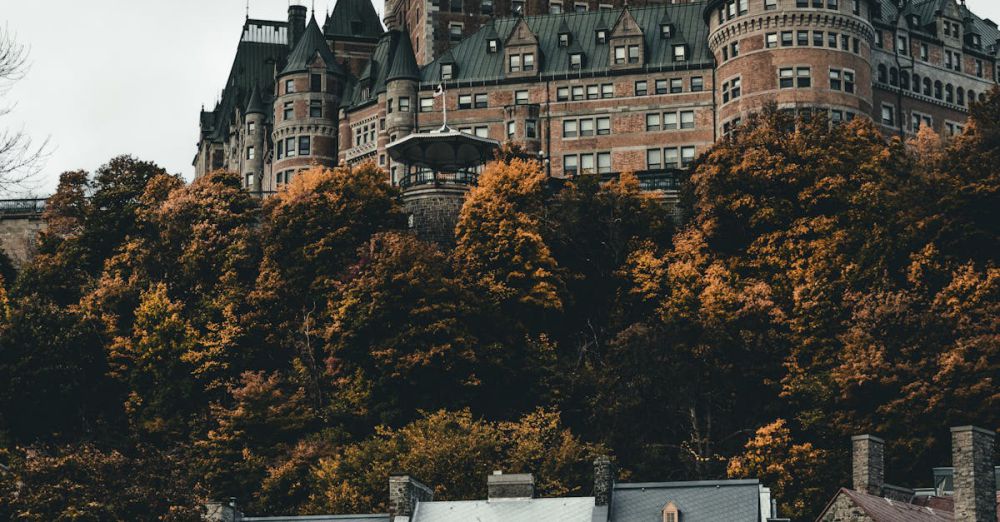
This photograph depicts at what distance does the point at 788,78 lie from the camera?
422 ft

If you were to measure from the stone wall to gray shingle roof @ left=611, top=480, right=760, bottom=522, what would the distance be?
82900mm

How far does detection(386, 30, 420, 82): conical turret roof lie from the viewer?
143m

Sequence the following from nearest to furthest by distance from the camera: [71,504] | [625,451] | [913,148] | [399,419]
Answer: [71,504]
[625,451]
[399,419]
[913,148]

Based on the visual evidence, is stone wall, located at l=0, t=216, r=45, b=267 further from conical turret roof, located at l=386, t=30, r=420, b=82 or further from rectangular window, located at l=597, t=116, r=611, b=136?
rectangular window, located at l=597, t=116, r=611, b=136

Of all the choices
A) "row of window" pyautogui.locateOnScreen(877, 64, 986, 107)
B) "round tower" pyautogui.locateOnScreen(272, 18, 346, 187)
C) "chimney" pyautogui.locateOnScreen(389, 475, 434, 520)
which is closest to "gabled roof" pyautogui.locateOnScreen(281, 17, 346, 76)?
"round tower" pyautogui.locateOnScreen(272, 18, 346, 187)

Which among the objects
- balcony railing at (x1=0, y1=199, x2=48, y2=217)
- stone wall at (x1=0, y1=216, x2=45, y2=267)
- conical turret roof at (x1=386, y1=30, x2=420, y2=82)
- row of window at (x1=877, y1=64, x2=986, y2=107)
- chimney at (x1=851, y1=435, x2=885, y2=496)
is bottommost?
chimney at (x1=851, y1=435, x2=885, y2=496)

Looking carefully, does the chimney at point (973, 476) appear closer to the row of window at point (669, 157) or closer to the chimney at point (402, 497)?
the chimney at point (402, 497)

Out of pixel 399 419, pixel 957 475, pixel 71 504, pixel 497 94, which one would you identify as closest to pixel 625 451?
pixel 399 419

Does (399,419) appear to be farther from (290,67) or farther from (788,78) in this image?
(290,67)

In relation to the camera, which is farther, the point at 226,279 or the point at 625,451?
the point at 226,279

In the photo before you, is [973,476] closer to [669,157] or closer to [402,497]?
[402,497]

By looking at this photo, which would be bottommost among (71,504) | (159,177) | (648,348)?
(71,504)

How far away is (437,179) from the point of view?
391 ft

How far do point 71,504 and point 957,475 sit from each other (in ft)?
131
